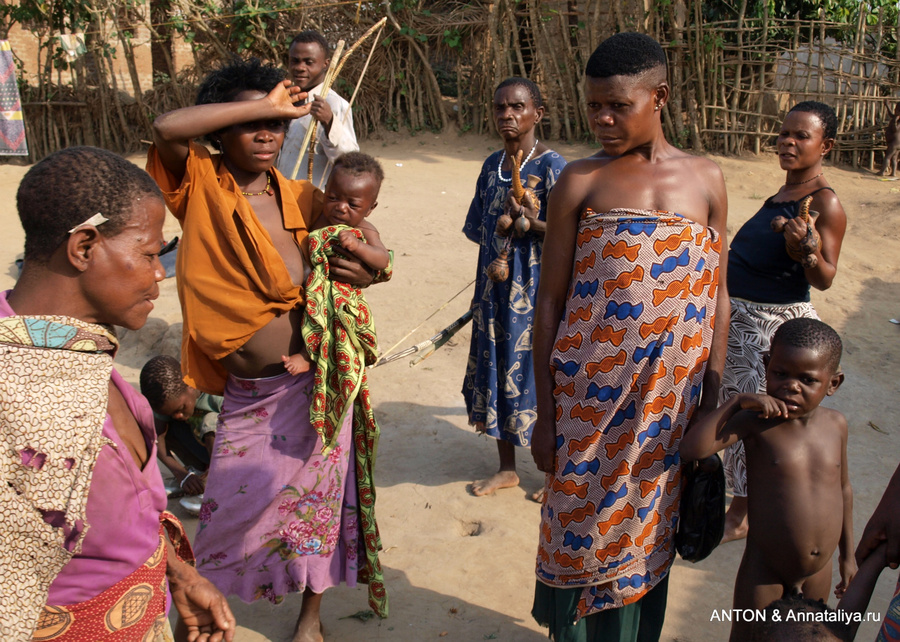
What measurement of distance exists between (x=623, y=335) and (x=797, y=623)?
954 millimetres

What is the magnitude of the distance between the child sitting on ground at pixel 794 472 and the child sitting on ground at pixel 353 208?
1.33m

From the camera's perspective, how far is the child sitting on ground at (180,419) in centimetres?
372

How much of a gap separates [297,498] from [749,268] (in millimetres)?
2343

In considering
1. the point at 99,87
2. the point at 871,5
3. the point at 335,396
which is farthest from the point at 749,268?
the point at 99,87

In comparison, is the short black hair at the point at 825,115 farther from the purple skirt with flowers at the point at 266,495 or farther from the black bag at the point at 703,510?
the purple skirt with flowers at the point at 266,495

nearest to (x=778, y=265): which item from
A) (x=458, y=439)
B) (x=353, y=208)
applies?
(x=353, y=208)

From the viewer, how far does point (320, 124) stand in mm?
3826

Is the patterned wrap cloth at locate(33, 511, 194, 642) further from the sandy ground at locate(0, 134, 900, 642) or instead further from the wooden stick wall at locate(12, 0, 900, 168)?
the wooden stick wall at locate(12, 0, 900, 168)

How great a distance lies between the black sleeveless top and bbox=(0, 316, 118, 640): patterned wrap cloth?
297 centimetres

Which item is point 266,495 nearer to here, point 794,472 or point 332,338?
point 332,338

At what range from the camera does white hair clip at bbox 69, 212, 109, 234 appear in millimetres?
1310

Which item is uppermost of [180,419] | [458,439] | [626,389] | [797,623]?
[626,389]

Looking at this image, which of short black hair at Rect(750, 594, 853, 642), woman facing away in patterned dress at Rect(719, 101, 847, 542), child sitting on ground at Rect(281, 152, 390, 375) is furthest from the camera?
woman facing away in patterned dress at Rect(719, 101, 847, 542)

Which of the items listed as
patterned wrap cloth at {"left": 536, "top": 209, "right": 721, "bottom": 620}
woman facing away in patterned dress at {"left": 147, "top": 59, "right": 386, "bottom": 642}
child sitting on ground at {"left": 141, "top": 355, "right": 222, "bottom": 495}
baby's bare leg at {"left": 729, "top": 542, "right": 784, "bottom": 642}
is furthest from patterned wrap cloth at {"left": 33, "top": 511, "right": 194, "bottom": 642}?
child sitting on ground at {"left": 141, "top": 355, "right": 222, "bottom": 495}
